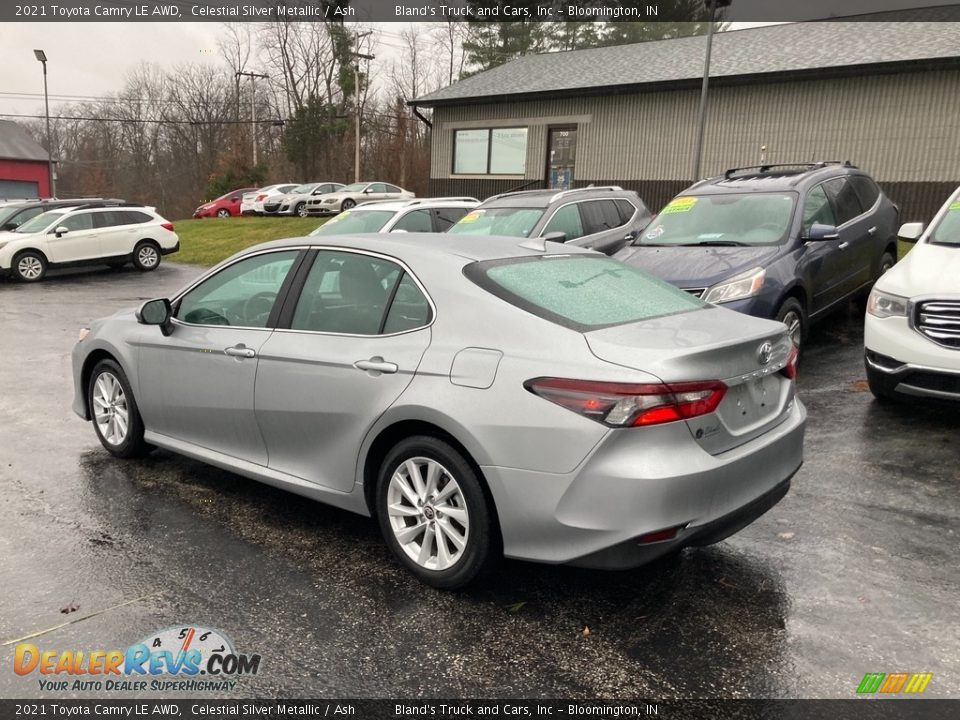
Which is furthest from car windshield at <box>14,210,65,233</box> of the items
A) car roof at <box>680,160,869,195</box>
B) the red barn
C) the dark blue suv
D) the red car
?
the red barn

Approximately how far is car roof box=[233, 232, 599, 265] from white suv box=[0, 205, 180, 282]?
51.9 feet

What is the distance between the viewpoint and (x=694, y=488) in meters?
3.10

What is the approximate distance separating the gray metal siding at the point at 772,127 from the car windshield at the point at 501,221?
1208 centimetres

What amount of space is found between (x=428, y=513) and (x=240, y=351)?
152 cm

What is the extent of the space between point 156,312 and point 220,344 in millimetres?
661

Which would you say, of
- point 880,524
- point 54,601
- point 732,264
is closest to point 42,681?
point 54,601

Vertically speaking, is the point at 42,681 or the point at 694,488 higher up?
the point at 694,488

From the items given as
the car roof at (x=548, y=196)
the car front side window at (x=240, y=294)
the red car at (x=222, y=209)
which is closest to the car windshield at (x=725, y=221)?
the car roof at (x=548, y=196)

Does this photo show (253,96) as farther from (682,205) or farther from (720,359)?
(720,359)

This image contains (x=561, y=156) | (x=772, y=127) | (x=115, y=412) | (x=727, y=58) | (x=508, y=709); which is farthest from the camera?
(x=561, y=156)

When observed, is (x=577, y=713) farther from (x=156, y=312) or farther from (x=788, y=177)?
(x=788, y=177)

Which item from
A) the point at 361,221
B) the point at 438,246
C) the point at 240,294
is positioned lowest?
the point at 240,294

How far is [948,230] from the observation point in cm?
669

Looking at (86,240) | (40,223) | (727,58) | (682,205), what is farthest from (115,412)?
(727,58)
